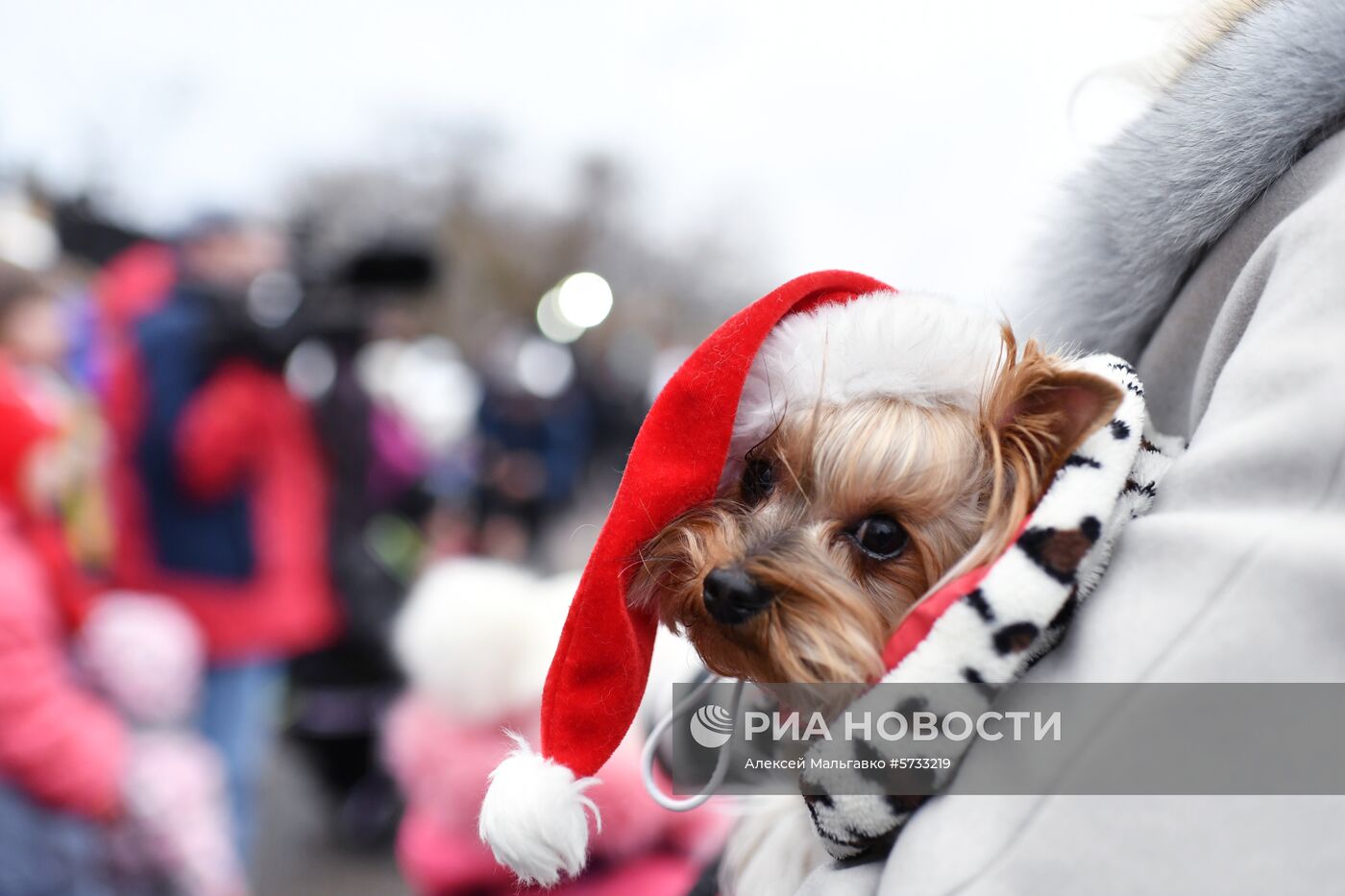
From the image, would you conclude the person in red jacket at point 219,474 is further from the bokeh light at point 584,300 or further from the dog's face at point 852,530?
the bokeh light at point 584,300

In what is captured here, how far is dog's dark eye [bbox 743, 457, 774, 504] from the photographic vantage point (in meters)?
1.45

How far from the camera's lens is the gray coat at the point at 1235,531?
2.76 feet

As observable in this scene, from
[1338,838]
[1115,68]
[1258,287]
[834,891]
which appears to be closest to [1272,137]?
[1258,287]

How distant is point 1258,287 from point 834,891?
0.86 m

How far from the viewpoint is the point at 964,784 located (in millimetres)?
957

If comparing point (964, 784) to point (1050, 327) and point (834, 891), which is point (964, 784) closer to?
point (834, 891)

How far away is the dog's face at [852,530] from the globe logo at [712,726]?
26 cm

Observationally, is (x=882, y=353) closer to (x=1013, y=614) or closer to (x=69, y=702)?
(x=1013, y=614)

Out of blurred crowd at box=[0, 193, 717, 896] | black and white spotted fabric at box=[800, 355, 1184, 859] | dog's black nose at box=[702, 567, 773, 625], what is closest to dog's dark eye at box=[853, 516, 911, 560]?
dog's black nose at box=[702, 567, 773, 625]

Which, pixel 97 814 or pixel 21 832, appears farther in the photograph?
pixel 97 814

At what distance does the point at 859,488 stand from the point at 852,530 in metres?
0.08

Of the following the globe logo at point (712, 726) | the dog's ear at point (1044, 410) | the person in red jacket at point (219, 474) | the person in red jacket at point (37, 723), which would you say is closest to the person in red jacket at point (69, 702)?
the person in red jacket at point (37, 723)

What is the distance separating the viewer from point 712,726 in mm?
Result: 1664

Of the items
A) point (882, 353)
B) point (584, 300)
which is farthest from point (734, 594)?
point (584, 300)
